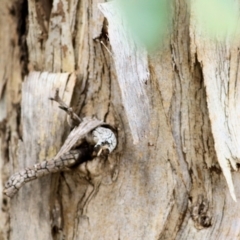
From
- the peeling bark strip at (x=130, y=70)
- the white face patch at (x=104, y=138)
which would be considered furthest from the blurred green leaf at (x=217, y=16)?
the white face patch at (x=104, y=138)

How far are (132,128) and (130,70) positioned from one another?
11cm

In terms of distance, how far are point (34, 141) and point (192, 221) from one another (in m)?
0.35

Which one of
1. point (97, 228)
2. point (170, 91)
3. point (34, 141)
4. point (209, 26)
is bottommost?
point (97, 228)

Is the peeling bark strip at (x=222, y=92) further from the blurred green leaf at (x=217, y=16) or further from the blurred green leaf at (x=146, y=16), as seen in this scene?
the blurred green leaf at (x=146, y=16)

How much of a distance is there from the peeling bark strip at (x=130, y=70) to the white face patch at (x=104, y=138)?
0.16 feet

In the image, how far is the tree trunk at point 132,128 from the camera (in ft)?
3.17

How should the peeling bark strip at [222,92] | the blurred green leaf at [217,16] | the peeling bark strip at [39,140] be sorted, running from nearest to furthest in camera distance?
1. the blurred green leaf at [217,16]
2. the peeling bark strip at [222,92]
3. the peeling bark strip at [39,140]

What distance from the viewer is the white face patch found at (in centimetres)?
96

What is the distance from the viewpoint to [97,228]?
1039 millimetres

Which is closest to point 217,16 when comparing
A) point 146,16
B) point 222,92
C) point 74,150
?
point 146,16

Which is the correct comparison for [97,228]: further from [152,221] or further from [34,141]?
[34,141]

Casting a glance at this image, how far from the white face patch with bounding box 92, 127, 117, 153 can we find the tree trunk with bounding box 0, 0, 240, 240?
0.03 metres

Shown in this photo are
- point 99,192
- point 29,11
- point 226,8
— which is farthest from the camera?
point 29,11

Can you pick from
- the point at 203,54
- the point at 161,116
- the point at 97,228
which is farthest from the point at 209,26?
the point at 97,228
